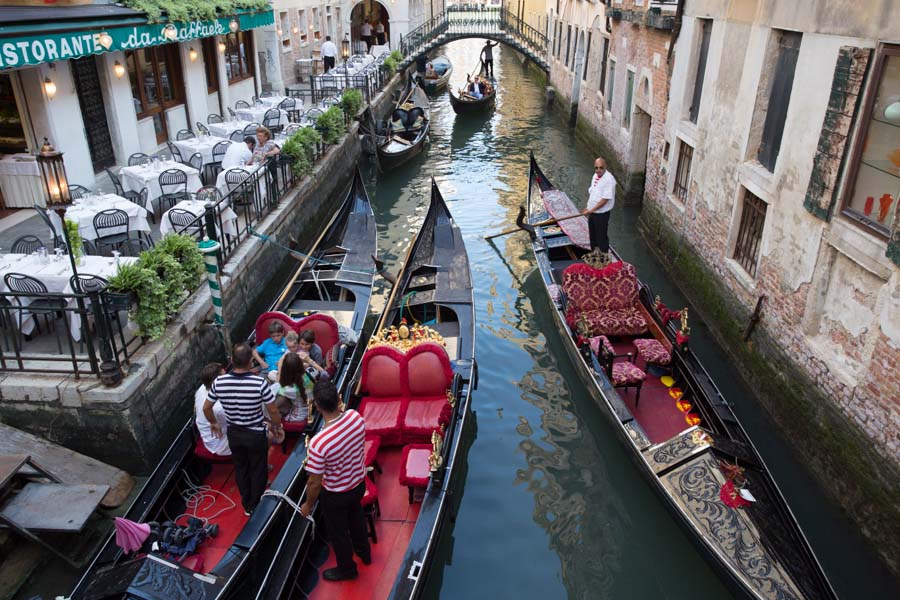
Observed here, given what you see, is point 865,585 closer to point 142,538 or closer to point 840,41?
point 840,41

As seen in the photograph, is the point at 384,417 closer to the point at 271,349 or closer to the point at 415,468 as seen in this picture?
the point at 415,468

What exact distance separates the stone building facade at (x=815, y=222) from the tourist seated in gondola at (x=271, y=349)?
3.85m

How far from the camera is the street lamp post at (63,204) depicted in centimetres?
426

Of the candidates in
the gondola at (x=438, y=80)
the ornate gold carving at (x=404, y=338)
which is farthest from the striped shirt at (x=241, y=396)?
the gondola at (x=438, y=80)

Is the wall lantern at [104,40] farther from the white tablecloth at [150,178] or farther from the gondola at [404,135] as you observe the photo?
the gondola at [404,135]

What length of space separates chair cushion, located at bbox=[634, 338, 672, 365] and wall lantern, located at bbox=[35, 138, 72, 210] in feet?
14.1

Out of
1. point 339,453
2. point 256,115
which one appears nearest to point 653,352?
point 339,453

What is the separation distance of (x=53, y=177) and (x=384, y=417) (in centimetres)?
263

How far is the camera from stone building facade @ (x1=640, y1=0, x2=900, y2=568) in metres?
4.18

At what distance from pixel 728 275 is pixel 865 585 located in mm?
3150

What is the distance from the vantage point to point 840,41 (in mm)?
4664

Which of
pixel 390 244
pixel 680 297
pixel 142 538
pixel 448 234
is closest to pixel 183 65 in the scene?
pixel 390 244

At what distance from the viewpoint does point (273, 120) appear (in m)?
11.4

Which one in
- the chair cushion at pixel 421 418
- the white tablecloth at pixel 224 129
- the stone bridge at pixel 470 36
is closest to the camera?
the chair cushion at pixel 421 418
